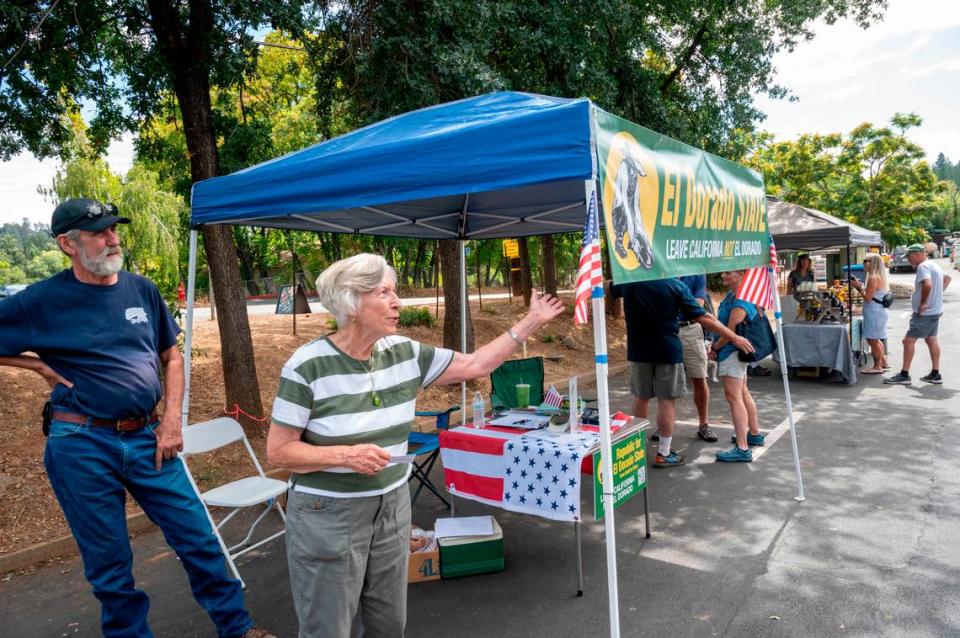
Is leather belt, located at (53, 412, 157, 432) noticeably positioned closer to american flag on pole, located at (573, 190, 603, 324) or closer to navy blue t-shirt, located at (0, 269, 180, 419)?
navy blue t-shirt, located at (0, 269, 180, 419)

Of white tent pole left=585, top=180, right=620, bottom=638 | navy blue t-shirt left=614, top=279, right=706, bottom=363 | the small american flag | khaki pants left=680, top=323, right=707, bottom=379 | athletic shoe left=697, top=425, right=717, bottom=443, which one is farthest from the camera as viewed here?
athletic shoe left=697, top=425, right=717, bottom=443

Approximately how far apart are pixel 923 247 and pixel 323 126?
8.79 metres

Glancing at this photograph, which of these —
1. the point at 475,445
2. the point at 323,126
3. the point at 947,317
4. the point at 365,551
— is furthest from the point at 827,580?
the point at 947,317

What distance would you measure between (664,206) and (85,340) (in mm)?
2655

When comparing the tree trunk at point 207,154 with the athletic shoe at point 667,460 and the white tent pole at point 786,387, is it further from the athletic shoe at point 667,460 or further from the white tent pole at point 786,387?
the white tent pole at point 786,387

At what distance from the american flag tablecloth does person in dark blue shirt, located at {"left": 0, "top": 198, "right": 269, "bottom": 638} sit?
55.3 inches

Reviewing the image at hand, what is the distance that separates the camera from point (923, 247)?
8344 millimetres

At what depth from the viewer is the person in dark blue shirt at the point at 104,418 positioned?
245cm

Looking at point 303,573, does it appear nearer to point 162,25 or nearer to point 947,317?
point 162,25

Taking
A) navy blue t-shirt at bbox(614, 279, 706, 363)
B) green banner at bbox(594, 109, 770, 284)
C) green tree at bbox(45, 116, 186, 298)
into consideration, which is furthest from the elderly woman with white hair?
green tree at bbox(45, 116, 186, 298)

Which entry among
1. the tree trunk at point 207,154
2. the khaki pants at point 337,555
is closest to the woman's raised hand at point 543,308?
the khaki pants at point 337,555

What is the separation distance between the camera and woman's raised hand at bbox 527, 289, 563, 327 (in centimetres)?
214

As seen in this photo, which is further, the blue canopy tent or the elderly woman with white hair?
the blue canopy tent

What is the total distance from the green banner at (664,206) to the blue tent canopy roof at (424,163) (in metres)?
0.19
